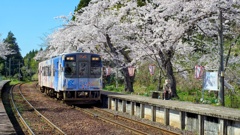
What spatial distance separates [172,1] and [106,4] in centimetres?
903

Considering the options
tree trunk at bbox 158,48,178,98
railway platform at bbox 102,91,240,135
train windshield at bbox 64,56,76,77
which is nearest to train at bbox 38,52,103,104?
train windshield at bbox 64,56,76,77

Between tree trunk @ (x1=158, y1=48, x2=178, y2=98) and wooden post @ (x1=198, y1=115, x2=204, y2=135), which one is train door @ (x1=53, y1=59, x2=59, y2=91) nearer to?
tree trunk @ (x1=158, y1=48, x2=178, y2=98)

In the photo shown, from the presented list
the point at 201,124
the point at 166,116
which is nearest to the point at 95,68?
the point at 166,116

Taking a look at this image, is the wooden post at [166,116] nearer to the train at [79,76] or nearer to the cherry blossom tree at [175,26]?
the cherry blossom tree at [175,26]

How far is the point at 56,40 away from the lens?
3042 cm

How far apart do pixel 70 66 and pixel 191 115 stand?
859cm

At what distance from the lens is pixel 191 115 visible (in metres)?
11.7

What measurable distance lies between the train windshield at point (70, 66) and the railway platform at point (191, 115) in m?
3.20

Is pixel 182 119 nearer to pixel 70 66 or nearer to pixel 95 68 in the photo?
pixel 95 68

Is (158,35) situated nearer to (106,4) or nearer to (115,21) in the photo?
(115,21)

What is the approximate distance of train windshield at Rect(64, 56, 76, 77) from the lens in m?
18.4

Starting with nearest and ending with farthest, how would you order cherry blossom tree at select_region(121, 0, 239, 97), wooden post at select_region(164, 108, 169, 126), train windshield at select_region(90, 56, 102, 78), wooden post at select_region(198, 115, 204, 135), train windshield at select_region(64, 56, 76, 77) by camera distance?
wooden post at select_region(198, 115, 204, 135), wooden post at select_region(164, 108, 169, 126), cherry blossom tree at select_region(121, 0, 239, 97), train windshield at select_region(64, 56, 76, 77), train windshield at select_region(90, 56, 102, 78)

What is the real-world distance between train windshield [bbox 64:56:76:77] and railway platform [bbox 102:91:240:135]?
3196 mm

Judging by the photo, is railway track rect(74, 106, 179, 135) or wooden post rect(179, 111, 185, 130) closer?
railway track rect(74, 106, 179, 135)
